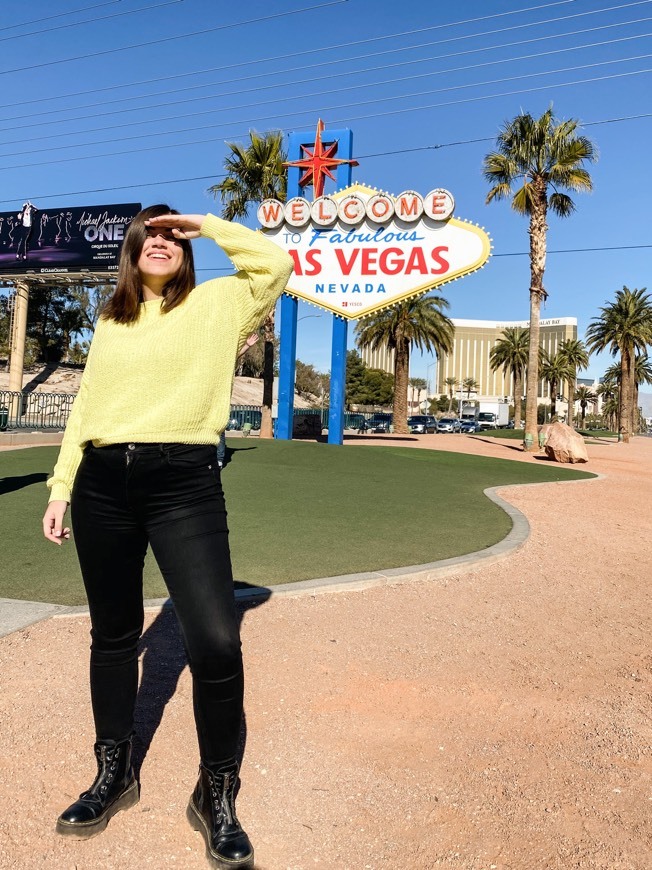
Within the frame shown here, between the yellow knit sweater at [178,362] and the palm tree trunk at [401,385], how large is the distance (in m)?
33.1

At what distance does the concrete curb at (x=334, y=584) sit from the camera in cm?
403

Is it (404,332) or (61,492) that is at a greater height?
(404,332)

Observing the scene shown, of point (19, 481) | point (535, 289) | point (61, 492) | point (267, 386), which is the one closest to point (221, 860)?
point (61, 492)

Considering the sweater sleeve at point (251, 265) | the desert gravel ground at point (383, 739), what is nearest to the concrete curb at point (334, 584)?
the desert gravel ground at point (383, 739)

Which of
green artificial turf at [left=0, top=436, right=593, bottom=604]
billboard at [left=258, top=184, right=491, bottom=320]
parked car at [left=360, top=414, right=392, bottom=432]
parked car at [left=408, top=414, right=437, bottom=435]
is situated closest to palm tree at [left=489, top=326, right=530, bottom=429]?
parked car at [left=408, top=414, right=437, bottom=435]

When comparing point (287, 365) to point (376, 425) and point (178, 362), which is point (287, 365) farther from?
point (376, 425)

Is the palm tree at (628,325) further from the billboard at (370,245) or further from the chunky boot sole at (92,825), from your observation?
the chunky boot sole at (92,825)

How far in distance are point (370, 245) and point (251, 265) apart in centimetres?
1916

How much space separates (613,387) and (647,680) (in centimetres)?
9739

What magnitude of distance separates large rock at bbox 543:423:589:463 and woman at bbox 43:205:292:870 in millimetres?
18792

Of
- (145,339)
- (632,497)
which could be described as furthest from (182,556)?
(632,497)

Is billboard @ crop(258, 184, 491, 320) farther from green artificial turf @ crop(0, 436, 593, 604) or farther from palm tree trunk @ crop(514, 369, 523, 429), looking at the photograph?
palm tree trunk @ crop(514, 369, 523, 429)

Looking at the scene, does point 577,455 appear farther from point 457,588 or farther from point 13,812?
point 13,812

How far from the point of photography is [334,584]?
16.3 ft
